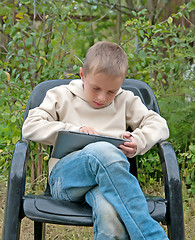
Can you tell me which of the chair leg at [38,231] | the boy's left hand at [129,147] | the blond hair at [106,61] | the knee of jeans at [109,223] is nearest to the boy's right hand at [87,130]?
the boy's left hand at [129,147]

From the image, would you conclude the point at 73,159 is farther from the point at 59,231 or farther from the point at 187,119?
the point at 187,119

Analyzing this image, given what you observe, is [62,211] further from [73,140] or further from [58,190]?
[73,140]

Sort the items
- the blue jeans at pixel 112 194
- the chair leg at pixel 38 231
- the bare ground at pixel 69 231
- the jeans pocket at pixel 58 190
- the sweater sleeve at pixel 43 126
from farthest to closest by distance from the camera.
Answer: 1. the bare ground at pixel 69 231
2. the chair leg at pixel 38 231
3. the sweater sleeve at pixel 43 126
4. the jeans pocket at pixel 58 190
5. the blue jeans at pixel 112 194

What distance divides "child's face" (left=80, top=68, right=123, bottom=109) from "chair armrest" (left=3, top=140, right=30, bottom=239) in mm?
439

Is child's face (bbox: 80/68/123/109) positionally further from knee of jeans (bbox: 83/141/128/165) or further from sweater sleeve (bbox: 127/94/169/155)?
knee of jeans (bbox: 83/141/128/165)

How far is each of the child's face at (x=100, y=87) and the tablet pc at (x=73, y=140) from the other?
10.6 inches

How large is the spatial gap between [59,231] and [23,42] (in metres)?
1.30

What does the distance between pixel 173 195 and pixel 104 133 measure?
0.48 meters

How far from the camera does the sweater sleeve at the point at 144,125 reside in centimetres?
207

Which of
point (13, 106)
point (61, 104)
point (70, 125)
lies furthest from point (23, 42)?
point (70, 125)

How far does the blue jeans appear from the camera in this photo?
1.62 meters

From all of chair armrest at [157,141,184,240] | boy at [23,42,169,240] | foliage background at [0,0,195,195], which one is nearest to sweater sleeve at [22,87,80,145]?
boy at [23,42,169,240]

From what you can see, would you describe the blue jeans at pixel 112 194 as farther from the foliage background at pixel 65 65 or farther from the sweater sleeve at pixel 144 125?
the foliage background at pixel 65 65

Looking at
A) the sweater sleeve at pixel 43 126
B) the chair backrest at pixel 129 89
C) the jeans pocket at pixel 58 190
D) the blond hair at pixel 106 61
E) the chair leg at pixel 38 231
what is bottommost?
the chair leg at pixel 38 231
